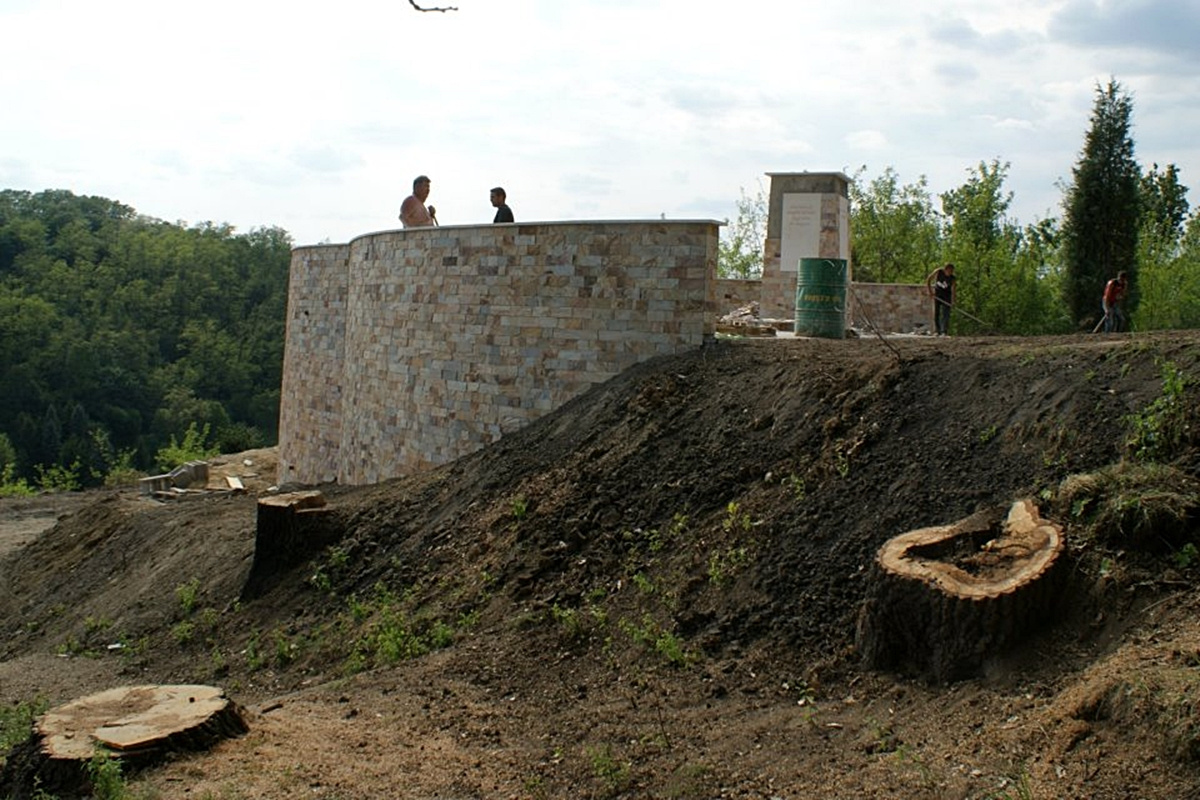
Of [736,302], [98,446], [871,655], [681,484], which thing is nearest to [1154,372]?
[871,655]

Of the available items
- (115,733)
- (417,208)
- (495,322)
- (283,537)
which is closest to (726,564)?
(115,733)

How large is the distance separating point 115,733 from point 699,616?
10.7ft

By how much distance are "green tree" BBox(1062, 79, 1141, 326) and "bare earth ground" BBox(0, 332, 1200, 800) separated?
14814 mm

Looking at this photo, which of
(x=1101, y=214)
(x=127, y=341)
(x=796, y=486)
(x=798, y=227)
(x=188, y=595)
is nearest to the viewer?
(x=796, y=486)

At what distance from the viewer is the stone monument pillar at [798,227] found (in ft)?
58.9

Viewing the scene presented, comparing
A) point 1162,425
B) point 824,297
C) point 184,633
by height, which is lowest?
point 184,633

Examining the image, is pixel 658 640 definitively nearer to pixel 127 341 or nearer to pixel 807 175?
pixel 807 175

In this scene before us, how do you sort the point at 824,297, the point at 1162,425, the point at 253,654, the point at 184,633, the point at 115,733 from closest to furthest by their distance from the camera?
1. the point at 115,733
2. the point at 1162,425
3. the point at 253,654
4. the point at 184,633
5. the point at 824,297

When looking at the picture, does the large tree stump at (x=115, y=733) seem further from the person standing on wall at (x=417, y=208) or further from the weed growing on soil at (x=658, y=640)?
the person standing on wall at (x=417, y=208)

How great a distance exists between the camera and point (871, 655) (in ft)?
20.1

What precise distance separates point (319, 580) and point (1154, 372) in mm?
6868

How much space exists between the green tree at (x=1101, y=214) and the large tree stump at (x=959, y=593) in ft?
63.1

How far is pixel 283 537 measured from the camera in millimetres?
11156

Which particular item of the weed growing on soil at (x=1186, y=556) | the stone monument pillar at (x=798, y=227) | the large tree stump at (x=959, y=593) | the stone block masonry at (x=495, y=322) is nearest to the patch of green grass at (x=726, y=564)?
the large tree stump at (x=959, y=593)
